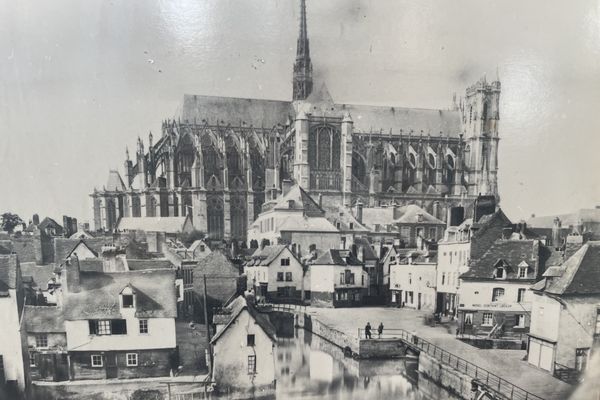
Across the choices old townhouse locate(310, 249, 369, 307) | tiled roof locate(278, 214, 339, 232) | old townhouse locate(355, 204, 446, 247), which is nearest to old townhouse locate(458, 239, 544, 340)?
old townhouse locate(310, 249, 369, 307)

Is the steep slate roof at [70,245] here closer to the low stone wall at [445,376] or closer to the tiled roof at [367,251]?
the low stone wall at [445,376]

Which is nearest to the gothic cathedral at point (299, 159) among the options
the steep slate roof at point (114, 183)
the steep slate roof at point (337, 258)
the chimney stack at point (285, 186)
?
the steep slate roof at point (114, 183)

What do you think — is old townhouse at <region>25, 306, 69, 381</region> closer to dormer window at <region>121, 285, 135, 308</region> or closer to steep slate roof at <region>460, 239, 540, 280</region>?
dormer window at <region>121, 285, 135, 308</region>

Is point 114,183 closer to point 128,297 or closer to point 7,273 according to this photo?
point 128,297

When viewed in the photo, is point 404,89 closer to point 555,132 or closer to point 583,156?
point 555,132

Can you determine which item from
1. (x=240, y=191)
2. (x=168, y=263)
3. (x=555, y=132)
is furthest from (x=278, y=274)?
(x=555, y=132)
